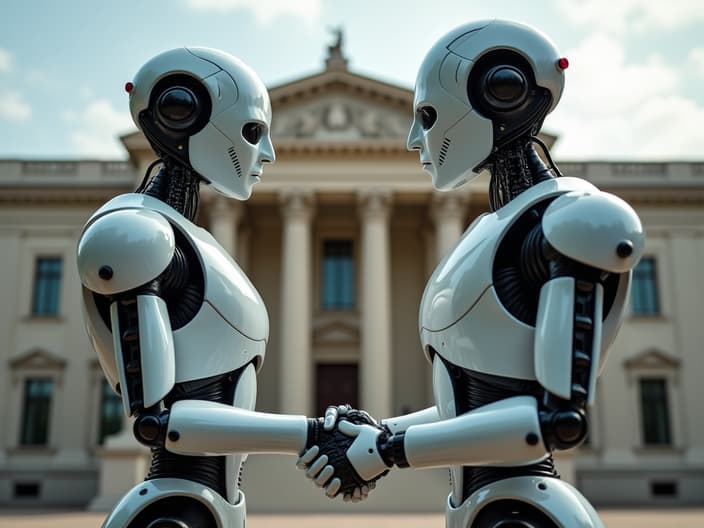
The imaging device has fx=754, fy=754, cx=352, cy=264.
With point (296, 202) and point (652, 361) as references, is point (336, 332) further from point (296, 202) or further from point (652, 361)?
point (652, 361)

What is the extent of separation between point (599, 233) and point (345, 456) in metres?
1.13

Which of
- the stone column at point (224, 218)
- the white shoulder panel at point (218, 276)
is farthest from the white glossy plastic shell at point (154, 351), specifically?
the stone column at point (224, 218)

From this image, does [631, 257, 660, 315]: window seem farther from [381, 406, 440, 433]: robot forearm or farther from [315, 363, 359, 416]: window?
[381, 406, 440, 433]: robot forearm

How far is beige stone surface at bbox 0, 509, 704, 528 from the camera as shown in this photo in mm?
13109

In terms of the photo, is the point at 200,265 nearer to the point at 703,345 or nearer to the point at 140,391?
the point at 140,391

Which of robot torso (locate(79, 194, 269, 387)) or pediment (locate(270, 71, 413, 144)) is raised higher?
pediment (locate(270, 71, 413, 144))

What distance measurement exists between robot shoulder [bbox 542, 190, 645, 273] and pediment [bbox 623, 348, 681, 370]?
22284 mm

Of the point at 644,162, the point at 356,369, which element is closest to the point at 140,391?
the point at 356,369

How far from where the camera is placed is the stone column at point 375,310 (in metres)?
19.4

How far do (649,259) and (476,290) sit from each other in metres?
23.2

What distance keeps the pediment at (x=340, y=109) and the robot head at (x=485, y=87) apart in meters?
18.9

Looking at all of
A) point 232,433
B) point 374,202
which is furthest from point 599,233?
point 374,202

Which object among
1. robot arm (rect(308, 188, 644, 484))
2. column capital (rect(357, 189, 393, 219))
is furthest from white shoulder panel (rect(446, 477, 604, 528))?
column capital (rect(357, 189, 393, 219))

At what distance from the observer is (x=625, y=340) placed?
77.5 ft
